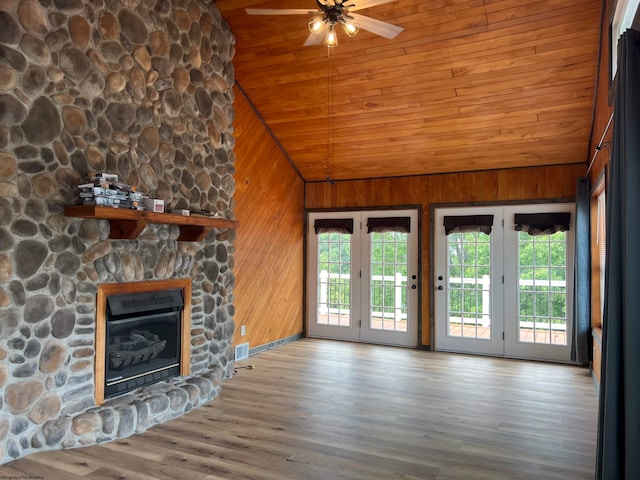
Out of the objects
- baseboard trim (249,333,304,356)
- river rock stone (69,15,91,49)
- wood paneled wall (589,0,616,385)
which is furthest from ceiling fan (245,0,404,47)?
baseboard trim (249,333,304,356)

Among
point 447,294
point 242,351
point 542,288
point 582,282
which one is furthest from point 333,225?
point 582,282

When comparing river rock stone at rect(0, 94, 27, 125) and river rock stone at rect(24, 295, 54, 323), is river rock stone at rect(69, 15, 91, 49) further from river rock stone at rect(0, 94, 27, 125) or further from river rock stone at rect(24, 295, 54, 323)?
river rock stone at rect(24, 295, 54, 323)

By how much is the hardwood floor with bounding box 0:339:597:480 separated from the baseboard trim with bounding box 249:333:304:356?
640mm

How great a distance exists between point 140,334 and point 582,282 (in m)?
4.88

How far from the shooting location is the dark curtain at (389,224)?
6965mm

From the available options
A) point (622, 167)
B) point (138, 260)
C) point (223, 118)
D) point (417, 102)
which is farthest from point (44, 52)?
point (417, 102)

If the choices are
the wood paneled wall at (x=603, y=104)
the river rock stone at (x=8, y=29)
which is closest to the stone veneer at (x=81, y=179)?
the river rock stone at (x=8, y=29)

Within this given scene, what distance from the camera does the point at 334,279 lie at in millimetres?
7539

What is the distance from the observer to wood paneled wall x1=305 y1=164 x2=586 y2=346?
619 centimetres

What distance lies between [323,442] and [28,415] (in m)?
1.96

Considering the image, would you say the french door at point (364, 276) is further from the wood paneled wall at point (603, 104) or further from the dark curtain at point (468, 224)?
the wood paneled wall at point (603, 104)

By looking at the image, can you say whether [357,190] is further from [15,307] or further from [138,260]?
[15,307]

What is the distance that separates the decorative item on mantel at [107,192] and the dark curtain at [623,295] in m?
3.06

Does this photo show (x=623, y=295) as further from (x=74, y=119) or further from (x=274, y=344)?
(x=274, y=344)
